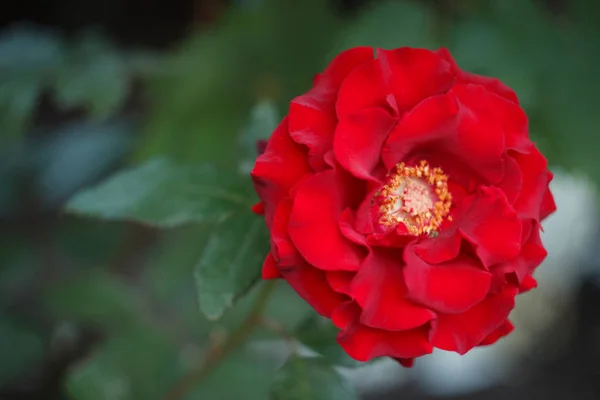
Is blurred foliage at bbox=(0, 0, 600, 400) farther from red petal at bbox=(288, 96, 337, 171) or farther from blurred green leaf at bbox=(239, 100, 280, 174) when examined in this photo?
red petal at bbox=(288, 96, 337, 171)

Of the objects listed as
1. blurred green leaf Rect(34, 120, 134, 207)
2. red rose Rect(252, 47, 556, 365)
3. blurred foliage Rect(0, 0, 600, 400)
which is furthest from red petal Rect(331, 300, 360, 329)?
blurred green leaf Rect(34, 120, 134, 207)

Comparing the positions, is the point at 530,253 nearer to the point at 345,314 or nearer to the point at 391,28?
→ the point at 345,314

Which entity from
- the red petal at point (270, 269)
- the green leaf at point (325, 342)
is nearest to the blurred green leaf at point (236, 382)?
the green leaf at point (325, 342)

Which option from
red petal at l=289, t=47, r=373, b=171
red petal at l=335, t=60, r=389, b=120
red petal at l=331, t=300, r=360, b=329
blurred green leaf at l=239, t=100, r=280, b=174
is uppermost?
red petal at l=335, t=60, r=389, b=120

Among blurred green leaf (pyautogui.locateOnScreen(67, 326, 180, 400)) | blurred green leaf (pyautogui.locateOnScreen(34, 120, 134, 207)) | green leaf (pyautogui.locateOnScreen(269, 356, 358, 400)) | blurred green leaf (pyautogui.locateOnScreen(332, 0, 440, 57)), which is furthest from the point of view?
blurred green leaf (pyautogui.locateOnScreen(34, 120, 134, 207))

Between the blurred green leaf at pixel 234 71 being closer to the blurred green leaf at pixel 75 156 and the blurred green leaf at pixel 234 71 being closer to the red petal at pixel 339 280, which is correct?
the blurred green leaf at pixel 75 156

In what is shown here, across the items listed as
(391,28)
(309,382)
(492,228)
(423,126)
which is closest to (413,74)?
(423,126)
